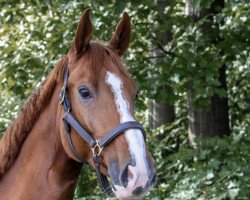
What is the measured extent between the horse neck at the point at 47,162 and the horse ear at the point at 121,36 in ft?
1.44

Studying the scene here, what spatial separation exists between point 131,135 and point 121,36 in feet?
2.72

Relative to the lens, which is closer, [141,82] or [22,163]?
[22,163]

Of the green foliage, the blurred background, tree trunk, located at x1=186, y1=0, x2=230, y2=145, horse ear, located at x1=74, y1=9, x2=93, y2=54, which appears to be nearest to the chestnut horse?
horse ear, located at x1=74, y1=9, x2=93, y2=54

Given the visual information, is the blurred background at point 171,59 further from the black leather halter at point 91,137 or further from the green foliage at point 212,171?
the black leather halter at point 91,137

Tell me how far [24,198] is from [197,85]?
3307 mm

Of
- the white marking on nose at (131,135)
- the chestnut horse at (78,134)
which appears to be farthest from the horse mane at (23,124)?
the white marking on nose at (131,135)

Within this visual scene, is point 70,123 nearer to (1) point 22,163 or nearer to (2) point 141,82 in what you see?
(1) point 22,163

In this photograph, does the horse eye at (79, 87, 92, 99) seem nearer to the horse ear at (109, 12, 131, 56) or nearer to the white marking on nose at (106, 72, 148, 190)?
the white marking on nose at (106, 72, 148, 190)

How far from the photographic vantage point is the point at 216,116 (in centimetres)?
736

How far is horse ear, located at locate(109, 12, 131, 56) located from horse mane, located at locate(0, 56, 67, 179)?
322 millimetres

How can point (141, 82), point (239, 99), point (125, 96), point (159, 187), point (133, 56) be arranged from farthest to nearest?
1. point (239, 99)
2. point (133, 56)
3. point (141, 82)
4. point (159, 187)
5. point (125, 96)

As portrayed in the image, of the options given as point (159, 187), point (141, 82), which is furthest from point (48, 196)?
point (141, 82)

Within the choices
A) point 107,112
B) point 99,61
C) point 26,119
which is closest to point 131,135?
point 107,112

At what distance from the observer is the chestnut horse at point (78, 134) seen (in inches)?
112
